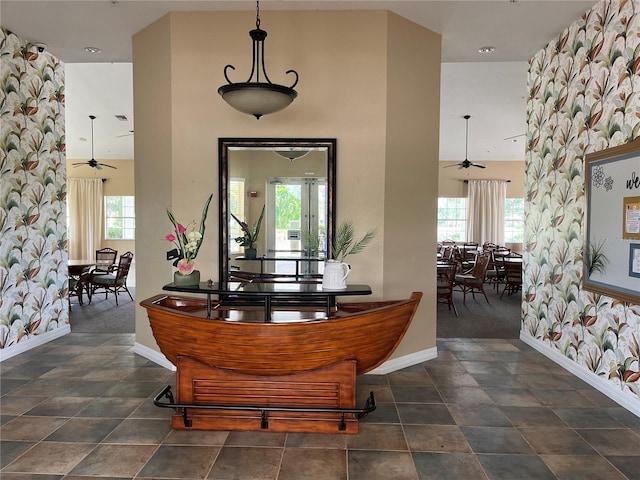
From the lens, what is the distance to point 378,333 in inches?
106

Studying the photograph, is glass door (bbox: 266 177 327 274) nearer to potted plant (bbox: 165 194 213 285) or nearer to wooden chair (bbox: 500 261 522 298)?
potted plant (bbox: 165 194 213 285)

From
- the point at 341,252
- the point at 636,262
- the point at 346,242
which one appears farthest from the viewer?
the point at 341,252

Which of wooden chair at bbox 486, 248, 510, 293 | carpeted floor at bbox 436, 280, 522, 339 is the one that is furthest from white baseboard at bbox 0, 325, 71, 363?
wooden chair at bbox 486, 248, 510, 293

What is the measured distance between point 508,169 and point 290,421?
10.2 m

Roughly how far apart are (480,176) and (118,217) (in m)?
9.19

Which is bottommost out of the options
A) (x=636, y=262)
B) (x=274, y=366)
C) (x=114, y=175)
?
(x=274, y=366)

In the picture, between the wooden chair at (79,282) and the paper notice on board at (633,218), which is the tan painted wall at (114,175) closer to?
Result: the wooden chair at (79,282)

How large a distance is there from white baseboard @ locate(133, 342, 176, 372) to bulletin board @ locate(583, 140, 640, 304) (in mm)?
3493

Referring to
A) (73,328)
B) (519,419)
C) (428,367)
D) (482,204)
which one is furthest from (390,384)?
(482,204)

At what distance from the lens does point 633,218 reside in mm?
2953

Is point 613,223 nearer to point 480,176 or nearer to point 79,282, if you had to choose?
point 79,282

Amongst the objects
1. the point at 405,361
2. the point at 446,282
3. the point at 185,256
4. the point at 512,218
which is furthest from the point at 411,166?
the point at 512,218

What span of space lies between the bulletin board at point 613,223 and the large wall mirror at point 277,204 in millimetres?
2038

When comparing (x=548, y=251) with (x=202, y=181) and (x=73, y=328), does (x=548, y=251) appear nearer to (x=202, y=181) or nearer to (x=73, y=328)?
(x=202, y=181)
